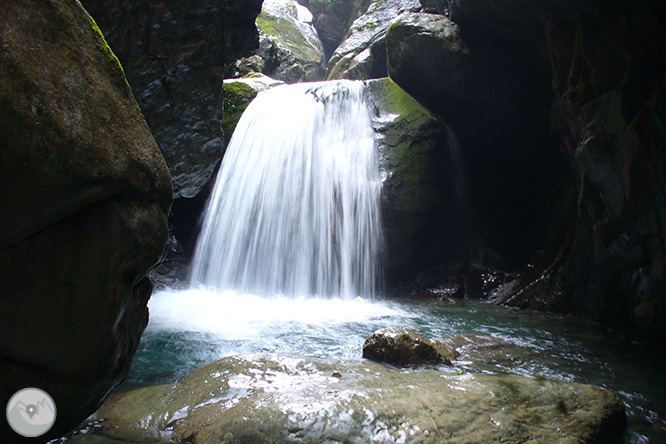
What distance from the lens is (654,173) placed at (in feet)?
17.4

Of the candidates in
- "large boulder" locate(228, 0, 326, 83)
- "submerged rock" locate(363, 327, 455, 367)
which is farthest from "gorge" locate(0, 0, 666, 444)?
"large boulder" locate(228, 0, 326, 83)

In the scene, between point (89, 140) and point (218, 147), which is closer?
point (89, 140)

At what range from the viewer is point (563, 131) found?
777cm

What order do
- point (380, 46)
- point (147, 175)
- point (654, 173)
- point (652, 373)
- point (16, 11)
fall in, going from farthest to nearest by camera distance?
point (380, 46)
point (654, 173)
point (652, 373)
point (147, 175)
point (16, 11)

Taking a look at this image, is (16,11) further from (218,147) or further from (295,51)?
(295,51)

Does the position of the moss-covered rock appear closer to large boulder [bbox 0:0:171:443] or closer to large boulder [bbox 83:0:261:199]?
large boulder [bbox 83:0:261:199]

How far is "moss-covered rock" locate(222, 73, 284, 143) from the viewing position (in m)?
12.3

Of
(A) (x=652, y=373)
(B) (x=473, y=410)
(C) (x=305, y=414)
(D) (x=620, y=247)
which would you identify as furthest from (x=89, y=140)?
(D) (x=620, y=247)

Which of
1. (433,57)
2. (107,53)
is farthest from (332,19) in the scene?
(107,53)

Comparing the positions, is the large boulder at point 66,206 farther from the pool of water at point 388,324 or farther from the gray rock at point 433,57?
the gray rock at point 433,57

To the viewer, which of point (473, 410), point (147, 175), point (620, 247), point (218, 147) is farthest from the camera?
point (218, 147)

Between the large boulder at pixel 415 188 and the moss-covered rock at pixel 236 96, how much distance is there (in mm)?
4333

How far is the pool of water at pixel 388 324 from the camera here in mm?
4359

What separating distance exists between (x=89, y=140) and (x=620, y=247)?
732 cm
